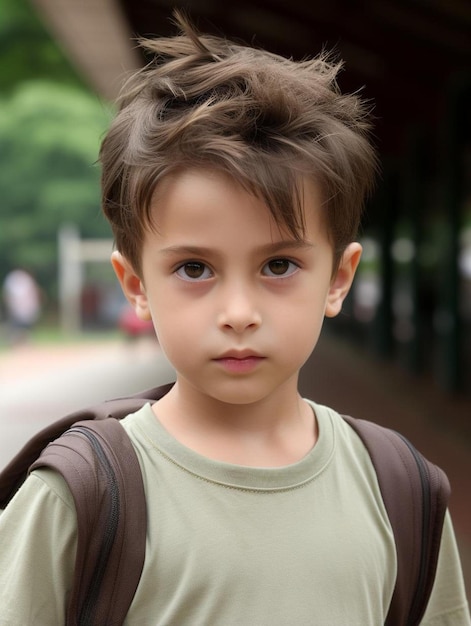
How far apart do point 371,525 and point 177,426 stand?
35 centimetres

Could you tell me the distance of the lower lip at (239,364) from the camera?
1597 mm

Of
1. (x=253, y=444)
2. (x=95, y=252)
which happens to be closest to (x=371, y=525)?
(x=253, y=444)

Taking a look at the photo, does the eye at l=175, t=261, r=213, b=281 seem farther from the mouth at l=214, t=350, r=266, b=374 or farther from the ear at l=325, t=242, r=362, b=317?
the ear at l=325, t=242, r=362, b=317

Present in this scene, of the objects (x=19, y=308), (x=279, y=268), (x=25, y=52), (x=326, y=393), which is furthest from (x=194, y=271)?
(x=25, y=52)

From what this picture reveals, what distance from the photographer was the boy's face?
1574 millimetres

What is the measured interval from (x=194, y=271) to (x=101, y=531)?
0.41 m

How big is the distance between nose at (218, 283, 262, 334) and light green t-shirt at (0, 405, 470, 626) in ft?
0.75

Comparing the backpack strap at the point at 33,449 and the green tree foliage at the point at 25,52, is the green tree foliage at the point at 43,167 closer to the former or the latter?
the green tree foliage at the point at 25,52

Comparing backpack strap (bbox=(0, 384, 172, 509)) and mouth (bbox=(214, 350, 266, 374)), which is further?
backpack strap (bbox=(0, 384, 172, 509))

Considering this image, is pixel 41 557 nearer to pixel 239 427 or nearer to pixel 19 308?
pixel 239 427

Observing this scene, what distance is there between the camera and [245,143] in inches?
63.3

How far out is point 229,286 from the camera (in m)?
1.58

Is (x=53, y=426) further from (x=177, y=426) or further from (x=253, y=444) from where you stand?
(x=253, y=444)

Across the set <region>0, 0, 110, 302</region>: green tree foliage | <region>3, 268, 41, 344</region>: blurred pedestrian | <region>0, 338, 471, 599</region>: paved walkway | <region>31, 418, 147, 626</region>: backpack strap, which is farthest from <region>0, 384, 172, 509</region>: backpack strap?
<region>0, 0, 110, 302</region>: green tree foliage
